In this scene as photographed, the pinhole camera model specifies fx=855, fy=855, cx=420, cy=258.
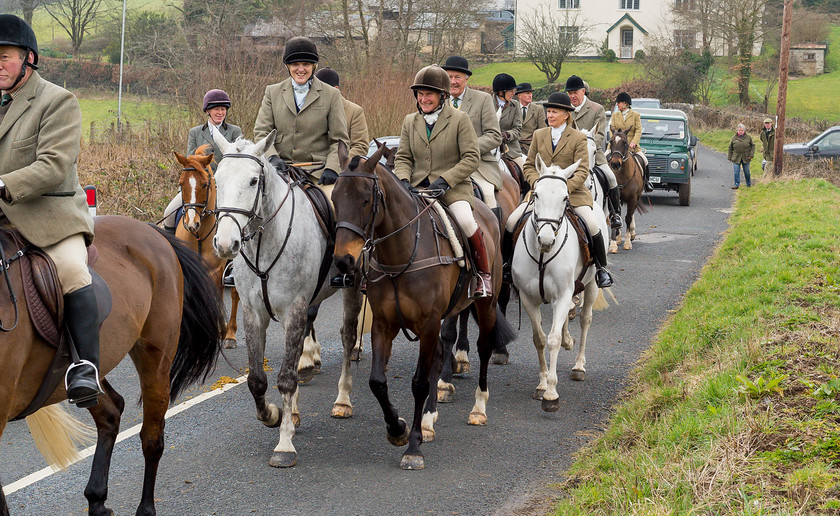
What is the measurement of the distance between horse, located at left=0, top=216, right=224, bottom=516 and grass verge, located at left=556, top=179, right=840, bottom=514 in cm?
266

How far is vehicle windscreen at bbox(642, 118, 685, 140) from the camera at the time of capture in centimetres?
2622

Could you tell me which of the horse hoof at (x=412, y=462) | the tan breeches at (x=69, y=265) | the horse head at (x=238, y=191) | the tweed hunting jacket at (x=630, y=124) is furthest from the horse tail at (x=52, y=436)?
the tweed hunting jacket at (x=630, y=124)

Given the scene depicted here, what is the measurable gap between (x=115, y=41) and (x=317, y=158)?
1387 inches

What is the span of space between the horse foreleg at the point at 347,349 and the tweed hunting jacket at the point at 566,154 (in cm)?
250

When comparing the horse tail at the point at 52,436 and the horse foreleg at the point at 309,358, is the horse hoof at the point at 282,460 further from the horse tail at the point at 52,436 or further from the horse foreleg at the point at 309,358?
the horse foreleg at the point at 309,358

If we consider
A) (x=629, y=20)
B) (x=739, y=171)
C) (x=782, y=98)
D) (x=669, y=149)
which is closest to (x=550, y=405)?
(x=669, y=149)

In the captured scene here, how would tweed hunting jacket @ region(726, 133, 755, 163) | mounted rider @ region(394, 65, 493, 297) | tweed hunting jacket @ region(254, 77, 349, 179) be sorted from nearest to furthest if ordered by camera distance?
mounted rider @ region(394, 65, 493, 297)
tweed hunting jacket @ region(254, 77, 349, 179)
tweed hunting jacket @ region(726, 133, 755, 163)

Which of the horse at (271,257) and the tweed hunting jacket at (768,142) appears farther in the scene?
the tweed hunting jacket at (768,142)

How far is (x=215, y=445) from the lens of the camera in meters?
6.56

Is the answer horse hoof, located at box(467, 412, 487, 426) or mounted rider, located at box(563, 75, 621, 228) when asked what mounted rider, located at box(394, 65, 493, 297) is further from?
mounted rider, located at box(563, 75, 621, 228)

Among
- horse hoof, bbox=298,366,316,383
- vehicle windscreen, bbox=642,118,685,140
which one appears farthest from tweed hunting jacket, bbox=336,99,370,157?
vehicle windscreen, bbox=642,118,685,140

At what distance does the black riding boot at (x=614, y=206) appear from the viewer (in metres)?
14.1

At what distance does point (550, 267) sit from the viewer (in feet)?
26.9

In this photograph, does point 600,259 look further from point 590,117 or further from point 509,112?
point 590,117
